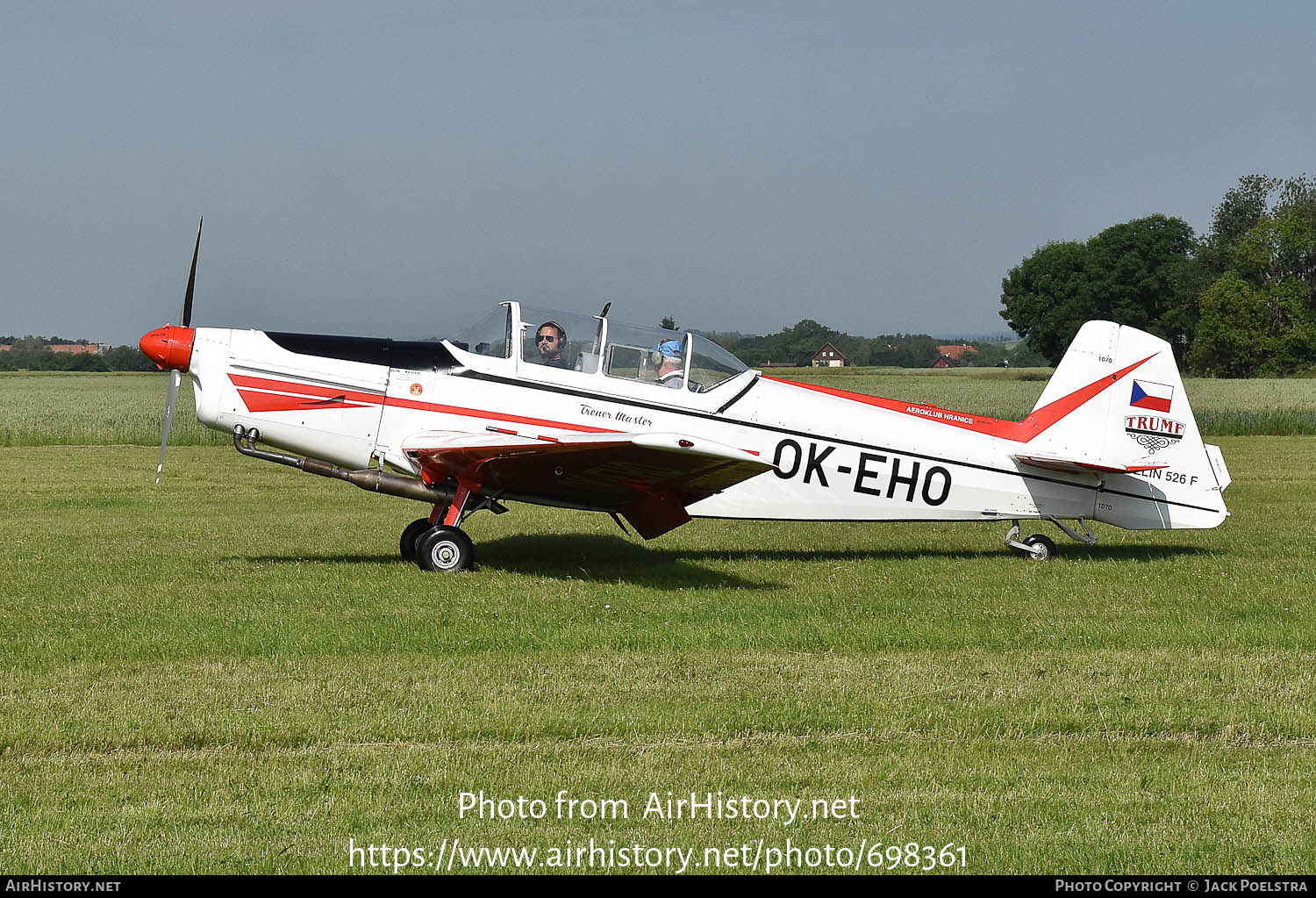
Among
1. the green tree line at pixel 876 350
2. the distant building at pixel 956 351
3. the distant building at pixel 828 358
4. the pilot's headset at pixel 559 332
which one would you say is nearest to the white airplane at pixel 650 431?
the pilot's headset at pixel 559 332

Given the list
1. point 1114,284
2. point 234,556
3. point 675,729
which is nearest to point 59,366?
point 1114,284

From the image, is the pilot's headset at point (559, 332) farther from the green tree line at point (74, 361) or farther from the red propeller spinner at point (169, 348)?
the green tree line at point (74, 361)

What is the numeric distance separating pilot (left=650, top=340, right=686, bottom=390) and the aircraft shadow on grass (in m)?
1.62

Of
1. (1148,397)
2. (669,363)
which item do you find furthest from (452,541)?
(1148,397)

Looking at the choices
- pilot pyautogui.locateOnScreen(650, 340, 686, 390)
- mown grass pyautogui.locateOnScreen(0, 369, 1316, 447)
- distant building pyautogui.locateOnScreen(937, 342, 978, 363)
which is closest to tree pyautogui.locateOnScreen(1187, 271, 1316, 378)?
mown grass pyautogui.locateOnScreen(0, 369, 1316, 447)

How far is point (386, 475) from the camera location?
389 inches

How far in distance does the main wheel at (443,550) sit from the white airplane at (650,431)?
0.01 m

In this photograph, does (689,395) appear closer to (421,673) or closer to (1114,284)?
(421,673)

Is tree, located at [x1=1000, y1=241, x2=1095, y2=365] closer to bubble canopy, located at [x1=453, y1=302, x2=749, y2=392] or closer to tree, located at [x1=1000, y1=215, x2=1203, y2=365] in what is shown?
tree, located at [x1=1000, y1=215, x2=1203, y2=365]

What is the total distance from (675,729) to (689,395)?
15.6 ft

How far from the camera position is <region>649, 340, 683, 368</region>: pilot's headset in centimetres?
970

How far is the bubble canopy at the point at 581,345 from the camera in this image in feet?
31.1

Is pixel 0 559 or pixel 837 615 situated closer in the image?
pixel 837 615

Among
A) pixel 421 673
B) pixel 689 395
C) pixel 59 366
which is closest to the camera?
pixel 421 673
